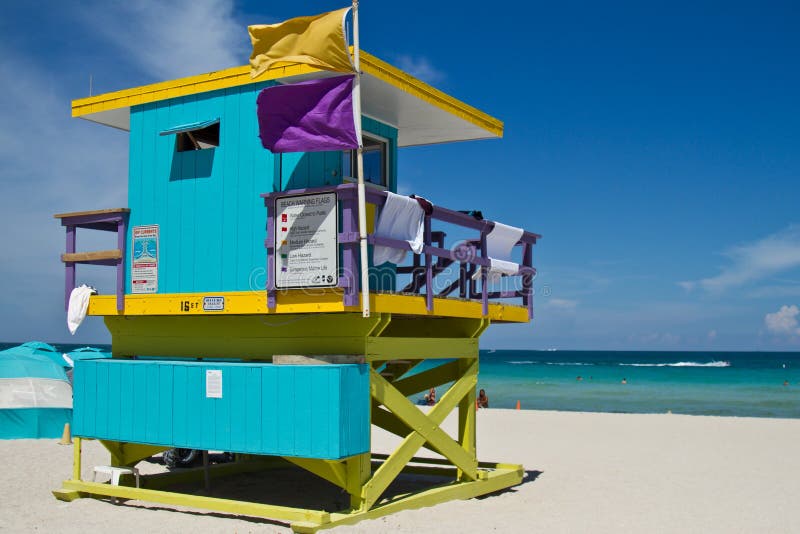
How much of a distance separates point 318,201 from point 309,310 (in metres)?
1.18

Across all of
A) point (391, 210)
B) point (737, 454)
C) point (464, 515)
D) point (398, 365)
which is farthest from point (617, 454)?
point (391, 210)

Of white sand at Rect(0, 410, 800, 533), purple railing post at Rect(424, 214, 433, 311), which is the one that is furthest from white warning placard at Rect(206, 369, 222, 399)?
purple railing post at Rect(424, 214, 433, 311)

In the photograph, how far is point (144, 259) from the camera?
37.6ft

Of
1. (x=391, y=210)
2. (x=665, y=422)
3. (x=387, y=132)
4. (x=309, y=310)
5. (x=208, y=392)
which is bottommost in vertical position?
(x=665, y=422)

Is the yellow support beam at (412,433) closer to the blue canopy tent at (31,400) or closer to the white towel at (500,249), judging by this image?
Result: the white towel at (500,249)

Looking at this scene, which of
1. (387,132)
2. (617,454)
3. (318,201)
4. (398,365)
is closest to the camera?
(318,201)

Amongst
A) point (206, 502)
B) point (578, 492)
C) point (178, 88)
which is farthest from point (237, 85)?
point (578, 492)

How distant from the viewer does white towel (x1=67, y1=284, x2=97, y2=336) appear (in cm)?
1155

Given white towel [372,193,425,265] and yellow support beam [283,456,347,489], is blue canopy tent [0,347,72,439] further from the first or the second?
white towel [372,193,425,265]

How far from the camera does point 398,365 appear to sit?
13.2m

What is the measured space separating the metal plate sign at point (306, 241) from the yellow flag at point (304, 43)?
145cm

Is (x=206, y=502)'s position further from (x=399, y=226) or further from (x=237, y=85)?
(x=237, y=85)

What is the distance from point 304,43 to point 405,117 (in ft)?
8.94

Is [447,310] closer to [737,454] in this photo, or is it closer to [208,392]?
[208,392]
